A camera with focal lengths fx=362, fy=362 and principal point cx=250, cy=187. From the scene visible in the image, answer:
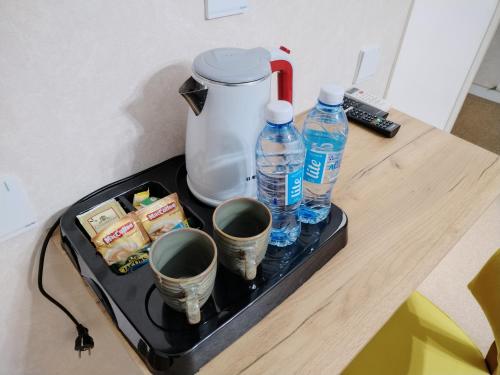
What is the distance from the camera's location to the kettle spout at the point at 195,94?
50cm

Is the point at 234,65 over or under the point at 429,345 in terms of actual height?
over

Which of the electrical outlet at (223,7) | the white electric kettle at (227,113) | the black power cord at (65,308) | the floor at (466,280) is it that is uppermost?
the electrical outlet at (223,7)

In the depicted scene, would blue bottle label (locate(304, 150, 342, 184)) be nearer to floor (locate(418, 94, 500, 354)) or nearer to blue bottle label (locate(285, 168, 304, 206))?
blue bottle label (locate(285, 168, 304, 206))

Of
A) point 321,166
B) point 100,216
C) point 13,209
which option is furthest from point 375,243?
point 13,209

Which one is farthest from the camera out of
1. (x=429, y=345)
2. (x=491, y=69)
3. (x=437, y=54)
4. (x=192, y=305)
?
(x=491, y=69)

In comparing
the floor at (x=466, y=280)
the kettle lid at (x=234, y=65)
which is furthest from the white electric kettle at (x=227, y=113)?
the floor at (x=466, y=280)

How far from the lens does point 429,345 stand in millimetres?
773

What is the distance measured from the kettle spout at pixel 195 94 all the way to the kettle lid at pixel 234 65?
17 millimetres

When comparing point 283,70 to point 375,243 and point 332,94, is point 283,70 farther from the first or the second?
point 375,243

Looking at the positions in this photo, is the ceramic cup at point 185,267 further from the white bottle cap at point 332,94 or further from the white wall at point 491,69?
the white wall at point 491,69

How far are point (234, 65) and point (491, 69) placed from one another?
112 inches

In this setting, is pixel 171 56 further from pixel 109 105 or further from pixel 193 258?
pixel 193 258

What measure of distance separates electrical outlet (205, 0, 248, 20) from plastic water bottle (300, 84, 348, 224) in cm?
22

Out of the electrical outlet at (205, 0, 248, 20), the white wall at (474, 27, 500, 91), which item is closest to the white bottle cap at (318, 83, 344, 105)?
the electrical outlet at (205, 0, 248, 20)
